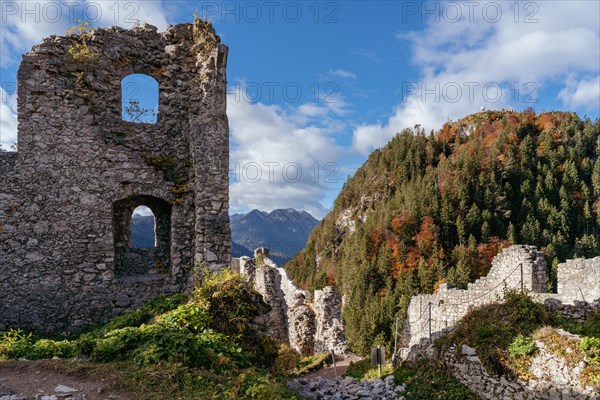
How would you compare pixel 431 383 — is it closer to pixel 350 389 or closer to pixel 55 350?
pixel 350 389

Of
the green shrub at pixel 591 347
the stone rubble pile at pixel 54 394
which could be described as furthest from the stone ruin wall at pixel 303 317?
A: the stone rubble pile at pixel 54 394

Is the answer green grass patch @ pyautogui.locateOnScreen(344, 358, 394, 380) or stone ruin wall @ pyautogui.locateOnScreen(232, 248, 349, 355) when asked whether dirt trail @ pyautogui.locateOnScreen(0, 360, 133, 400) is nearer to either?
green grass patch @ pyautogui.locateOnScreen(344, 358, 394, 380)

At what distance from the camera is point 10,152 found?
9.13 meters

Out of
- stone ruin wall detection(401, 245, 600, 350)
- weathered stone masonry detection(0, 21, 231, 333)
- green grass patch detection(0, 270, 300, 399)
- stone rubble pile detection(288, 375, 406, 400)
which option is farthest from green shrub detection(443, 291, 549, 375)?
weathered stone masonry detection(0, 21, 231, 333)

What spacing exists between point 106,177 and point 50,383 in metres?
5.25

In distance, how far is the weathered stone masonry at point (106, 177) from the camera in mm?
9125

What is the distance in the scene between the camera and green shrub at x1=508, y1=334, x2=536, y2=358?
32.0ft

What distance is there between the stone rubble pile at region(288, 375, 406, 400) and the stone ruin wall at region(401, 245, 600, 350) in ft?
8.03

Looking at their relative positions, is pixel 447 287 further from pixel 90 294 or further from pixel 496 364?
pixel 90 294

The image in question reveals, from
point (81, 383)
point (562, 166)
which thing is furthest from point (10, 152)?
point (562, 166)

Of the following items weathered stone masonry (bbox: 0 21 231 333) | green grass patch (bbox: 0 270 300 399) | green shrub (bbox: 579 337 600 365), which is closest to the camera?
green grass patch (bbox: 0 270 300 399)

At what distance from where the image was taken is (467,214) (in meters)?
51.0

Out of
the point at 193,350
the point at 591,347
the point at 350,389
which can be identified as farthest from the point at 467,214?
the point at 193,350

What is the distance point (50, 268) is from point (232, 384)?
575 cm
